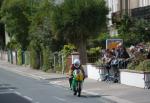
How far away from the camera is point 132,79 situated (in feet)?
77.9

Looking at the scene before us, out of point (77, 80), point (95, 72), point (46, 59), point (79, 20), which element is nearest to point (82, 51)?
point (79, 20)

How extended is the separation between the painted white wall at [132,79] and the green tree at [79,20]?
9.82 m

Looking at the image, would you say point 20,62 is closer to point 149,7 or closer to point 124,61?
point 149,7

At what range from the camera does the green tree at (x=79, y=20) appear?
34062 millimetres

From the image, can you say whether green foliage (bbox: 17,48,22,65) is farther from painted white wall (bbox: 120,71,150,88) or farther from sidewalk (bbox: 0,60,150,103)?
painted white wall (bbox: 120,71,150,88)

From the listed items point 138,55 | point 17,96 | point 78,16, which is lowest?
point 17,96

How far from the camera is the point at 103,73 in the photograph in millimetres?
27750

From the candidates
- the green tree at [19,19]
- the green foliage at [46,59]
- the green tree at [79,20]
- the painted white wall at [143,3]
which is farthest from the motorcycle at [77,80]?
the green tree at [19,19]

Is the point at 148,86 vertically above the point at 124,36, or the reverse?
the point at 124,36

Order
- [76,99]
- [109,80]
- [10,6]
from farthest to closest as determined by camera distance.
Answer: [10,6], [109,80], [76,99]

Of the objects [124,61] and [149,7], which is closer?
[124,61]

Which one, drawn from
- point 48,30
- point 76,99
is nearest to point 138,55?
point 76,99

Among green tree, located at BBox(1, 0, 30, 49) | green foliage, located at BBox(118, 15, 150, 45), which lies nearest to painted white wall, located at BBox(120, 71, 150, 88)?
green foliage, located at BBox(118, 15, 150, 45)

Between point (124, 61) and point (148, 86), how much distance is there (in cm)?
365
